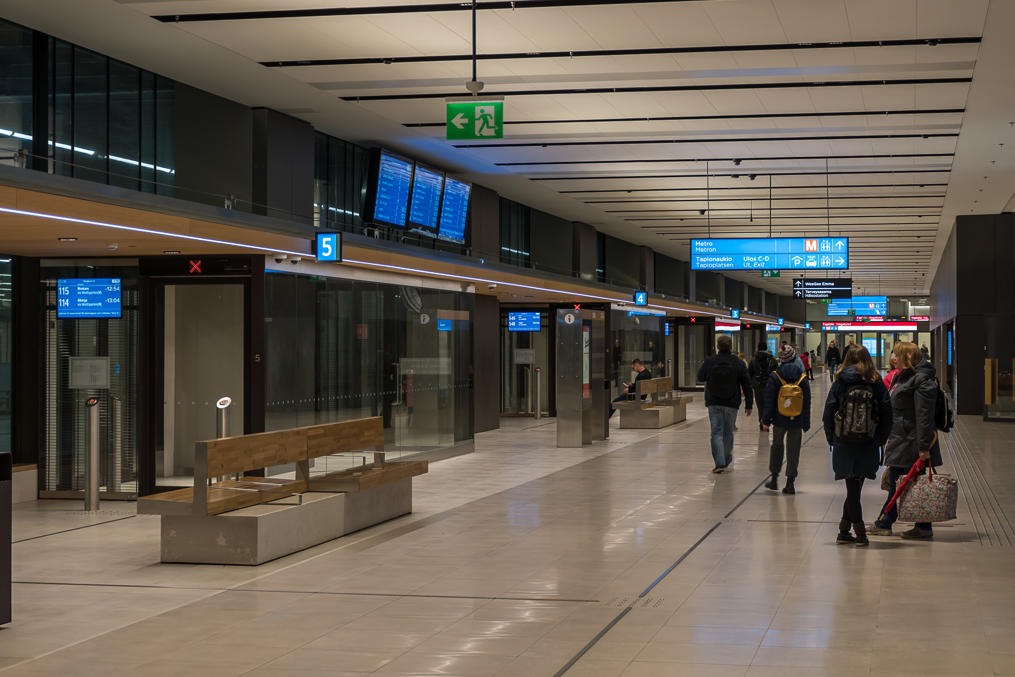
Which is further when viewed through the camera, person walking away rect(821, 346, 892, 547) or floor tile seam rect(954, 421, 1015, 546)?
floor tile seam rect(954, 421, 1015, 546)

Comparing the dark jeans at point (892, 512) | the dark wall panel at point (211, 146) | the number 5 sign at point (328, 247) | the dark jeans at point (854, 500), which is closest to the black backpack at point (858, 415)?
the dark jeans at point (854, 500)

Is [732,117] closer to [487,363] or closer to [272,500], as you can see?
[272,500]

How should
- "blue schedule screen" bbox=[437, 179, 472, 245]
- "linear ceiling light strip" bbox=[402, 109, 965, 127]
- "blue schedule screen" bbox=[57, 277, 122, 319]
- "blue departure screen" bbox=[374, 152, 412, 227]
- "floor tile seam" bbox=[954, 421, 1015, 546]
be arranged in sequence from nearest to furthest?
"floor tile seam" bbox=[954, 421, 1015, 546], "blue schedule screen" bbox=[57, 277, 122, 319], "linear ceiling light strip" bbox=[402, 109, 965, 127], "blue departure screen" bbox=[374, 152, 412, 227], "blue schedule screen" bbox=[437, 179, 472, 245]

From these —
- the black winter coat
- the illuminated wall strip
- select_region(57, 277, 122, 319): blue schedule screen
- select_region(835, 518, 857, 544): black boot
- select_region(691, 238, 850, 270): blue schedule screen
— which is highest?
select_region(691, 238, 850, 270): blue schedule screen

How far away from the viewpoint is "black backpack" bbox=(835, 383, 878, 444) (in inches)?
325

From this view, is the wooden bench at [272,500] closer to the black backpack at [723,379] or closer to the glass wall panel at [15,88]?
the glass wall panel at [15,88]

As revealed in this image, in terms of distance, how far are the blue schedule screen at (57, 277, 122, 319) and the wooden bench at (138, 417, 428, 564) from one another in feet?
10.2

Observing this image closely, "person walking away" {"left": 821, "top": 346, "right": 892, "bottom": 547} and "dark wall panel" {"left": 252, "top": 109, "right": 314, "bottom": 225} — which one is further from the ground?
"dark wall panel" {"left": 252, "top": 109, "right": 314, "bottom": 225}

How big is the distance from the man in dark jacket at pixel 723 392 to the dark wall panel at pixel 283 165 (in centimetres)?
526

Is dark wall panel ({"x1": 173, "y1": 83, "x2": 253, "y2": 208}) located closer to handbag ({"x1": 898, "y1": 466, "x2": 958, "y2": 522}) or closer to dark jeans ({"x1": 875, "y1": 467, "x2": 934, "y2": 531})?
dark jeans ({"x1": 875, "y1": 467, "x2": 934, "y2": 531})

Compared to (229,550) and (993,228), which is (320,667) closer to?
(229,550)

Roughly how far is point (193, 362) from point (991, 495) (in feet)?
26.3

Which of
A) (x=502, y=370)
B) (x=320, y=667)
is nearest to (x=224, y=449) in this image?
(x=320, y=667)

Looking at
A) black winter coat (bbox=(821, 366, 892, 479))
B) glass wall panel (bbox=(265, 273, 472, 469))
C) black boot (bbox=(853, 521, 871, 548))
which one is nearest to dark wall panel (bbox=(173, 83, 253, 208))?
glass wall panel (bbox=(265, 273, 472, 469))
